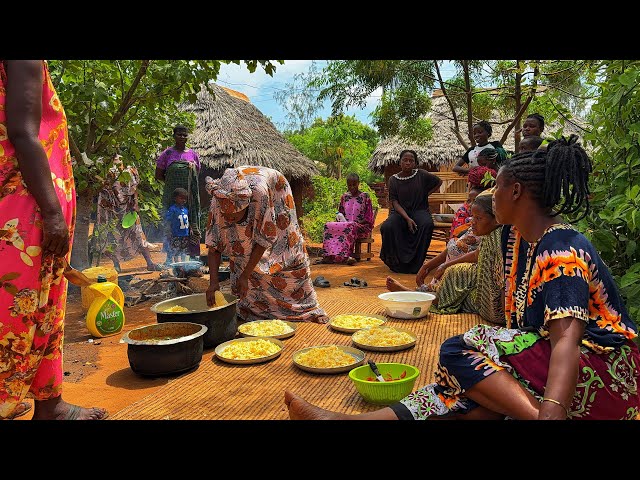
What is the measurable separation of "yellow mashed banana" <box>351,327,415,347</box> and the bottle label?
214 cm

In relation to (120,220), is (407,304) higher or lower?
lower

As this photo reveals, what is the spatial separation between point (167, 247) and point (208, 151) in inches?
150

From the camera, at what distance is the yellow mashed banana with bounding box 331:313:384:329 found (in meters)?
4.03

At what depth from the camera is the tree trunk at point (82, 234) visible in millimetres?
5448

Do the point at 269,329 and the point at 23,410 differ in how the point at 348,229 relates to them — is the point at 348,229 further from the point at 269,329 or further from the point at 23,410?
the point at 23,410

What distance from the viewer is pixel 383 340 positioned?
11.4ft

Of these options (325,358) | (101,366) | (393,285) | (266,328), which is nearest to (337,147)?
(393,285)

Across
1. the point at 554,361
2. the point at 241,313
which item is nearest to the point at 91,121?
the point at 241,313

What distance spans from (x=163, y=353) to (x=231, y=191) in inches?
49.3

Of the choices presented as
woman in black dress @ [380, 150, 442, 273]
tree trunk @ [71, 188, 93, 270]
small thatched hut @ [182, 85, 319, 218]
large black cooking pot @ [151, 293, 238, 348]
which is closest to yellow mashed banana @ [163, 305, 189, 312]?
large black cooking pot @ [151, 293, 238, 348]

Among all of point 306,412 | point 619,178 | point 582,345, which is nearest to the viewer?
point 582,345

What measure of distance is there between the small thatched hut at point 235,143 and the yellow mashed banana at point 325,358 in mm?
8188

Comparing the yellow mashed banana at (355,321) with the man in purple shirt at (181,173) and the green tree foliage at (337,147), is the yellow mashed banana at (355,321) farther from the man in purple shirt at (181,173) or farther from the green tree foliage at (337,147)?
the green tree foliage at (337,147)

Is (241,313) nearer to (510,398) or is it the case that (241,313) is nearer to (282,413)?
(282,413)
